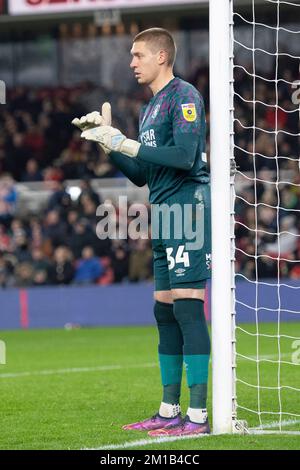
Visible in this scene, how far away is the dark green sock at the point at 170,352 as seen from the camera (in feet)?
21.6

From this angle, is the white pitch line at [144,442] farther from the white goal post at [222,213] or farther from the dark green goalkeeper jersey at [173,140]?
the dark green goalkeeper jersey at [173,140]

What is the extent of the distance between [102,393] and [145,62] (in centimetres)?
301

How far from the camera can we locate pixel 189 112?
6.21m

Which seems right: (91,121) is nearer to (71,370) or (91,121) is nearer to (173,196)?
(173,196)

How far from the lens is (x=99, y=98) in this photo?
78.5ft

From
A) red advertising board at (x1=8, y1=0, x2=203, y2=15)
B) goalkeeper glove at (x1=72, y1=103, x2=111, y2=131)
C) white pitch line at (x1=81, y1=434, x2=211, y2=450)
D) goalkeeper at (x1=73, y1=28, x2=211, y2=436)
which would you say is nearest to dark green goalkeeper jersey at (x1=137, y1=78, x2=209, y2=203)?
goalkeeper at (x1=73, y1=28, x2=211, y2=436)

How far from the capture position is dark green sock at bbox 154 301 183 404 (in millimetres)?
6570

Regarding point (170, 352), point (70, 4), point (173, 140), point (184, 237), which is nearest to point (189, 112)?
point (173, 140)

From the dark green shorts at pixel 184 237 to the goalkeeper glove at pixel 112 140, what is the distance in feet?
1.27

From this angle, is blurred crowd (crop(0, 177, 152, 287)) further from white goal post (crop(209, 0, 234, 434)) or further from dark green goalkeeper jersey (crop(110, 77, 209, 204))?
white goal post (crop(209, 0, 234, 434))

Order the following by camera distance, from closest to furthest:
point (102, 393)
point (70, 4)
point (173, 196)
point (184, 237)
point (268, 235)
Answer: point (184, 237), point (173, 196), point (102, 393), point (268, 235), point (70, 4)

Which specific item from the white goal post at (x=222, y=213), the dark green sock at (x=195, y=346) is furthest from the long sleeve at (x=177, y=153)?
the dark green sock at (x=195, y=346)

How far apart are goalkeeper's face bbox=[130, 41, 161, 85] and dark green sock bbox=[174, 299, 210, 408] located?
1.37 m

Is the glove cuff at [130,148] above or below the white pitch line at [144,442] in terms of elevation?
above
